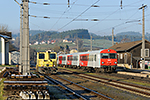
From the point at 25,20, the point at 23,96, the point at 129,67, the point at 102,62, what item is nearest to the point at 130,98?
the point at 23,96

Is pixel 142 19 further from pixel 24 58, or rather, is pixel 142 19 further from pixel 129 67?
pixel 24 58

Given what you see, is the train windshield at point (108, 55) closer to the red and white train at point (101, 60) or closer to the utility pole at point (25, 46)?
the red and white train at point (101, 60)

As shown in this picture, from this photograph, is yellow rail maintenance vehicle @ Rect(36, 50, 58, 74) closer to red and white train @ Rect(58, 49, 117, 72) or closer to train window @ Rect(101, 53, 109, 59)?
red and white train @ Rect(58, 49, 117, 72)

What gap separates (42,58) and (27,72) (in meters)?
11.8

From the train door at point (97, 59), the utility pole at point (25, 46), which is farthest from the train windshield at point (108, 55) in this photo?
the utility pole at point (25, 46)

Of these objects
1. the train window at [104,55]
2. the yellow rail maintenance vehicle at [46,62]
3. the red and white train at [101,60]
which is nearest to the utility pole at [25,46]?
the yellow rail maintenance vehicle at [46,62]

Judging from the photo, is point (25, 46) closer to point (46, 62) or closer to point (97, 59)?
point (46, 62)

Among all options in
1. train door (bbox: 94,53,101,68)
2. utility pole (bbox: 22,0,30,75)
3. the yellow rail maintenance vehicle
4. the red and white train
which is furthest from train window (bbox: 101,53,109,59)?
utility pole (bbox: 22,0,30,75)

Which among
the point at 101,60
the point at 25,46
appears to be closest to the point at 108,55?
the point at 101,60

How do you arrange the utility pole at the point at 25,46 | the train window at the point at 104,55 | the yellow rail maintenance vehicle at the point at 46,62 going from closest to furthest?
the utility pole at the point at 25,46 < the yellow rail maintenance vehicle at the point at 46,62 < the train window at the point at 104,55

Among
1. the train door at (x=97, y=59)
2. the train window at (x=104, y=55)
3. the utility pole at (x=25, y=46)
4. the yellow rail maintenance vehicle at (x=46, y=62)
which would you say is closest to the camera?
the utility pole at (x=25, y=46)

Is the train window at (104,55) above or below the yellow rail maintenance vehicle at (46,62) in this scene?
above

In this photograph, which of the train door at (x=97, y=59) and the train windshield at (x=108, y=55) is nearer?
the train windshield at (x=108, y=55)

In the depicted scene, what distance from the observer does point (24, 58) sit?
14570mm
